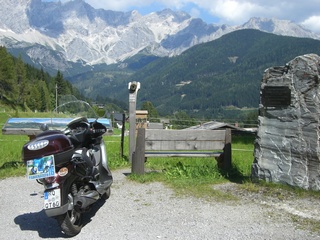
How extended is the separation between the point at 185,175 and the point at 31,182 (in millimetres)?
3555

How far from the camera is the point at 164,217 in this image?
6508 millimetres

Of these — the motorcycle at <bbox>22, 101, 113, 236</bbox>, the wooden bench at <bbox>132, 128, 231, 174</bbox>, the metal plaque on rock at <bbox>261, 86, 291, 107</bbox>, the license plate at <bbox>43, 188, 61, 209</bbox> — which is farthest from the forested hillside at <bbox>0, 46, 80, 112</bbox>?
the license plate at <bbox>43, 188, 61, 209</bbox>

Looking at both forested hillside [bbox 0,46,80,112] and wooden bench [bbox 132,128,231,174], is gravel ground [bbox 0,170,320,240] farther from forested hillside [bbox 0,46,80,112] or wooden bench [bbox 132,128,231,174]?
forested hillside [bbox 0,46,80,112]

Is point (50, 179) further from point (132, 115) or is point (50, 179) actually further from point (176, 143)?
point (132, 115)

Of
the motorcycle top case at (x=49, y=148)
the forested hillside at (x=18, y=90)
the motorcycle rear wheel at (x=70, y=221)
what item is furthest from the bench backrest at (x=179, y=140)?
the forested hillside at (x=18, y=90)

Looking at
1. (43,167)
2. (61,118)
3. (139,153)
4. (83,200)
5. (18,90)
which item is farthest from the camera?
(18,90)

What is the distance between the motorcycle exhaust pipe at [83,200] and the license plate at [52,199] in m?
0.41

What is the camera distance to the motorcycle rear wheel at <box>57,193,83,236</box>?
214 inches

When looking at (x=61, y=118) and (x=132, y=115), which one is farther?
(x=132, y=115)

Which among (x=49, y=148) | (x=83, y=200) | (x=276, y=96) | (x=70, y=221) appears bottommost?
(x=70, y=221)

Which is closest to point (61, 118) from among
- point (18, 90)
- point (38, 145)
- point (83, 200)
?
point (83, 200)

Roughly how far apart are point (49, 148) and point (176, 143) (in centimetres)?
472

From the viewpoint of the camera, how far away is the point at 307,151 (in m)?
7.79

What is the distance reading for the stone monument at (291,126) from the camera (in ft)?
25.4
